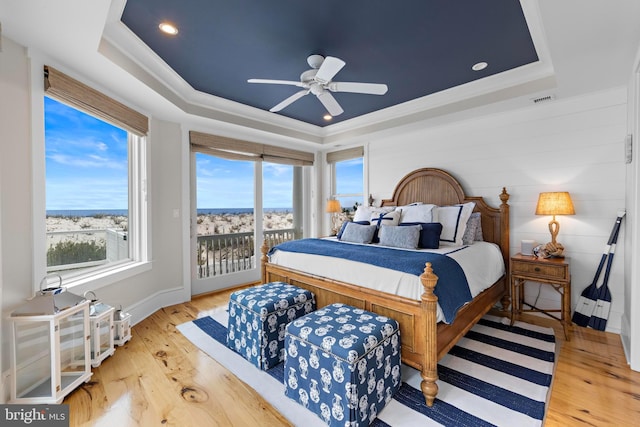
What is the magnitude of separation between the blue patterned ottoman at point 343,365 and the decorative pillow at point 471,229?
1.83 metres

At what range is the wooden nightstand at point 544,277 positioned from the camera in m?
2.66

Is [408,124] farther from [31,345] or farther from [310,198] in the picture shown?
[31,345]

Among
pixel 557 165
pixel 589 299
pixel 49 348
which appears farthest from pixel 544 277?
pixel 49 348

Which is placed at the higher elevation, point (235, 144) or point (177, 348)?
point (235, 144)

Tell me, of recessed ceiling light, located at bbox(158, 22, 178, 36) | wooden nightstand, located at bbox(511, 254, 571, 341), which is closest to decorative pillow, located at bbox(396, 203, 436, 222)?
wooden nightstand, located at bbox(511, 254, 571, 341)

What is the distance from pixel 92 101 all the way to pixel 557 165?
4.71 m

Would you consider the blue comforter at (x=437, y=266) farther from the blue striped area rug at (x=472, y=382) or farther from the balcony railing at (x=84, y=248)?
the balcony railing at (x=84, y=248)

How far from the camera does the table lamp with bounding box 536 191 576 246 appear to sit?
279 centimetres

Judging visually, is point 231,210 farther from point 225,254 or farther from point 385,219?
point 385,219

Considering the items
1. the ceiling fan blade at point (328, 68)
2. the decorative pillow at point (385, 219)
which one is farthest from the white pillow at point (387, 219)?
the ceiling fan blade at point (328, 68)

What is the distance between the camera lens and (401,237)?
118 inches

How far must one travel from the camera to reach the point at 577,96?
291cm

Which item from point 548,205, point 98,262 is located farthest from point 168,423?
point 548,205

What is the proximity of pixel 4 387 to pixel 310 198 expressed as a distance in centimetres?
441
